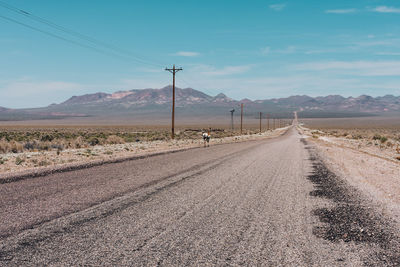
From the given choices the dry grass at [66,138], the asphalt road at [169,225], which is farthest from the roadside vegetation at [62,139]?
the asphalt road at [169,225]

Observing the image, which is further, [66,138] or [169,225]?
[66,138]

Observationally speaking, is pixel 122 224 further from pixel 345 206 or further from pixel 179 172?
pixel 179 172

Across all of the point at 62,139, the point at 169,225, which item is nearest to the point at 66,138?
the point at 62,139

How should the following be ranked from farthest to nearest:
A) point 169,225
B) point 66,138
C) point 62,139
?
point 66,138
point 62,139
point 169,225

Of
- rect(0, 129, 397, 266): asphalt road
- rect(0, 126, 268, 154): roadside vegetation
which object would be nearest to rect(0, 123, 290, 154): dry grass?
rect(0, 126, 268, 154): roadside vegetation

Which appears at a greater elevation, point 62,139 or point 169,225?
point 169,225

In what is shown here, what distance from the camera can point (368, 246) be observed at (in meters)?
5.02

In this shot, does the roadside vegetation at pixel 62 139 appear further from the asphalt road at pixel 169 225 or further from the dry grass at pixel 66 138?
the asphalt road at pixel 169 225

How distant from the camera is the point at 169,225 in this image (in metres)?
5.79

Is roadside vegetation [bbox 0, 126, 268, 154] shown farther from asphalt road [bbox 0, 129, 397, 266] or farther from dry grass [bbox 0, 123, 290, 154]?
asphalt road [bbox 0, 129, 397, 266]

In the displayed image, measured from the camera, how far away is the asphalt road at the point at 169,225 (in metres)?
4.51

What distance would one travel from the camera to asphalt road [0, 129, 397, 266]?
4.51m

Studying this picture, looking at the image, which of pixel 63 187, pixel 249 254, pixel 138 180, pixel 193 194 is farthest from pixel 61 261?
pixel 138 180

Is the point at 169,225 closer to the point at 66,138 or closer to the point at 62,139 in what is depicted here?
the point at 62,139
